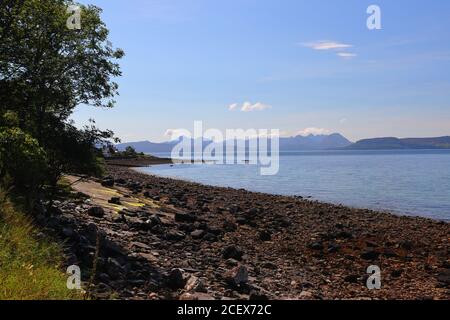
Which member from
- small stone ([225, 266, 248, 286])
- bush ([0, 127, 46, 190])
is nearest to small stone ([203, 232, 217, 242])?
small stone ([225, 266, 248, 286])

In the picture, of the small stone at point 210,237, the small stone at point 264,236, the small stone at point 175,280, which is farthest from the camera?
the small stone at point 264,236

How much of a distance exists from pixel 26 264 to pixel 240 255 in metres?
10.8

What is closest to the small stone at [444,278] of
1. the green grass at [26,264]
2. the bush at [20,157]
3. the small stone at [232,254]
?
the small stone at [232,254]

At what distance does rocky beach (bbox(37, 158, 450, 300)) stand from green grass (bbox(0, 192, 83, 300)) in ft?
2.57

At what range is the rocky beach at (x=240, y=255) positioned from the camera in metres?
13.0

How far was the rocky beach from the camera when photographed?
514 inches

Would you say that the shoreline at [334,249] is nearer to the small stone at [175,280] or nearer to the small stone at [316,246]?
the small stone at [316,246]

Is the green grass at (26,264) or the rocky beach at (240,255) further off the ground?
the green grass at (26,264)

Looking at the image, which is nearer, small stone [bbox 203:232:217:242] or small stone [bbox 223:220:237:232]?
small stone [bbox 203:232:217:242]

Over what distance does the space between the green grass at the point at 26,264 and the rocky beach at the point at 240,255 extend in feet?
2.57

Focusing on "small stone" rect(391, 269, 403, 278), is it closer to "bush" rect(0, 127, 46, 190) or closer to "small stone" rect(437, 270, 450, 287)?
"small stone" rect(437, 270, 450, 287)

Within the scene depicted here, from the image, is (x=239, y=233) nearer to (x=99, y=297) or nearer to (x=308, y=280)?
(x=308, y=280)
